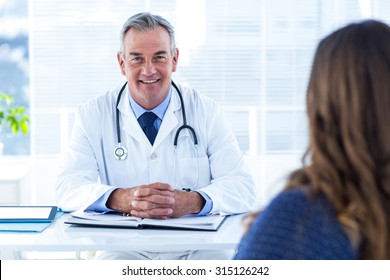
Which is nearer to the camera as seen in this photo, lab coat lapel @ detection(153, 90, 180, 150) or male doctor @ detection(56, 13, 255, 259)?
male doctor @ detection(56, 13, 255, 259)

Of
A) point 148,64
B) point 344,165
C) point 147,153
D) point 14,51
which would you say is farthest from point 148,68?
point 14,51

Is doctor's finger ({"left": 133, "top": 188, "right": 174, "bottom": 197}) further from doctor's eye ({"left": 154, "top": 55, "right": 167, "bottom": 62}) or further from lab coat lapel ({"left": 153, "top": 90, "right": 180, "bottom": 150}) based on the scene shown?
doctor's eye ({"left": 154, "top": 55, "right": 167, "bottom": 62})

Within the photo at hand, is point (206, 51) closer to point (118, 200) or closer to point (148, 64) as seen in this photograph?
point (148, 64)

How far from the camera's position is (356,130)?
3.06 ft

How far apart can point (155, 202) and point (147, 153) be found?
387 millimetres

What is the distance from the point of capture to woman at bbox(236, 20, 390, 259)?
36.8 inches

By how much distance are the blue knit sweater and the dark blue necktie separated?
1.35 meters

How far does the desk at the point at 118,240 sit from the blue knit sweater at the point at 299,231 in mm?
733

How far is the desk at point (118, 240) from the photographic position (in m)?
1.71

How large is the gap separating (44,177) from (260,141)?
143 cm

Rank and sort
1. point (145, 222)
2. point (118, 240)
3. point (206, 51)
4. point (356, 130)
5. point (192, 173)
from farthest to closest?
point (206, 51) < point (192, 173) < point (145, 222) < point (118, 240) < point (356, 130)

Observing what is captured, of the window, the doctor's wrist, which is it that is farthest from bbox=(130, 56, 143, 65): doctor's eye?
the window
